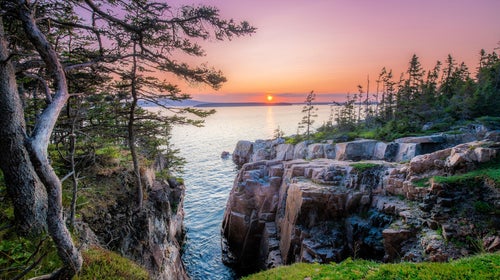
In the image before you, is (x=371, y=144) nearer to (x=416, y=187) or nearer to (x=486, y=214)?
(x=416, y=187)

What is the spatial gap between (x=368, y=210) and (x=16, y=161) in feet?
55.6

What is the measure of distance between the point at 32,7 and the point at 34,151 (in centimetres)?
301

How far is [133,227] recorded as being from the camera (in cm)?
1009

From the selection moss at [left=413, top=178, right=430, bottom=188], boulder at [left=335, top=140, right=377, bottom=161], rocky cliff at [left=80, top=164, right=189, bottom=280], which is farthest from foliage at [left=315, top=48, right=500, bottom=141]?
rocky cliff at [left=80, top=164, right=189, bottom=280]

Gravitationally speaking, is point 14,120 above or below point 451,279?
above

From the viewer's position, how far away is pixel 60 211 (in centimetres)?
394

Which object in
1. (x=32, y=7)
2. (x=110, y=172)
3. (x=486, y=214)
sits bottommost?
(x=486, y=214)

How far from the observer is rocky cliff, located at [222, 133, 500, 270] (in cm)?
1032

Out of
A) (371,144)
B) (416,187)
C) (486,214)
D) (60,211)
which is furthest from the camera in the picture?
(371,144)

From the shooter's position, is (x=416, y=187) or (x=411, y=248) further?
(x=416, y=187)

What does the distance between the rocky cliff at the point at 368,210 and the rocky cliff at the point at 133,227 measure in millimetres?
7807

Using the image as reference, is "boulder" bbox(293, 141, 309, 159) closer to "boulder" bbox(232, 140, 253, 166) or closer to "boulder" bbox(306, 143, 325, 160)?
"boulder" bbox(306, 143, 325, 160)

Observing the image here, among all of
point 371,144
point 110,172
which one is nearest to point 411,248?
point 110,172

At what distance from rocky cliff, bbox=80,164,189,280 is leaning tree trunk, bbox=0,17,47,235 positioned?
189 centimetres
